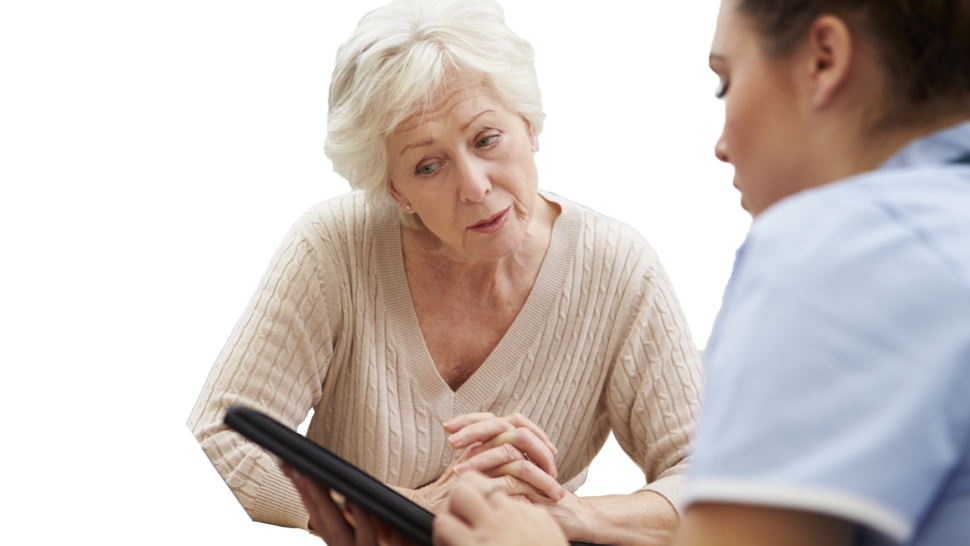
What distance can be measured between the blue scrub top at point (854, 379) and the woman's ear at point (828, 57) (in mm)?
240

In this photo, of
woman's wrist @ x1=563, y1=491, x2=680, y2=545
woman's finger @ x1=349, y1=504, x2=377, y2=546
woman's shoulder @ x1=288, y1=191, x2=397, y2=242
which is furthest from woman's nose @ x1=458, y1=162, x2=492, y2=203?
woman's finger @ x1=349, y1=504, x2=377, y2=546

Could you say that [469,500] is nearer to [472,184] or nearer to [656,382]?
[472,184]

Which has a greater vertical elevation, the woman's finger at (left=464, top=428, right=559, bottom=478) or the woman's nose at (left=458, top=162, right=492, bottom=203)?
the woman's nose at (left=458, top=162, right=492, bottom=203)

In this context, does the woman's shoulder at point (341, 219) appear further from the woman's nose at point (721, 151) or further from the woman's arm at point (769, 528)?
the woman's arm at point (769, 528)

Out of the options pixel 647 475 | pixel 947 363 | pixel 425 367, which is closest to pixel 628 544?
pixel 647 475

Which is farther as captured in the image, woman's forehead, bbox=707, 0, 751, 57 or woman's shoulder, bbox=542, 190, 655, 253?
woman's shoulder, bbox=542, 190, 655, 253

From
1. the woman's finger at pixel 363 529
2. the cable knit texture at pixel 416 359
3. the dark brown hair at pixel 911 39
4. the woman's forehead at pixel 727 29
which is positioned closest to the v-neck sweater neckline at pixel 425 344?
the cable knit texture at pixel 416 359

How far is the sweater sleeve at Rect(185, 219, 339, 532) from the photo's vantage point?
2.12m

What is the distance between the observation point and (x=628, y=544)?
6.68ft

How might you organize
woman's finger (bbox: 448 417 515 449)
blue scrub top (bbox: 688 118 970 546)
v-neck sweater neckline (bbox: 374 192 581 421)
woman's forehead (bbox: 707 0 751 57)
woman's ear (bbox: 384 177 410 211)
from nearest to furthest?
1. blue scrub top (bbox: 688 118 970 546)
2. woman's forehead (bbox: 707 0 751 57)
3. woman's finger (bbox: 448 417 515 449)
4. woman's ear (bbox: 384 177 410 211)
5. v-neck sweater neckline (bbox: 374 192 581 421)

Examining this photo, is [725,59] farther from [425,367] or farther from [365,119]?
[425,367]

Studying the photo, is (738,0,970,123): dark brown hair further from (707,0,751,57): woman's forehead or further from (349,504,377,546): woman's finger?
(349,504,377,546): woman's finger

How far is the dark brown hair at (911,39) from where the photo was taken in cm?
99

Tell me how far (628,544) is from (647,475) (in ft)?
1.00
